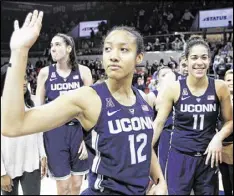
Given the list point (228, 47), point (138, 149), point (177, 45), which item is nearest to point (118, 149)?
point (138, 149)

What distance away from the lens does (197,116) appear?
9.75 feet

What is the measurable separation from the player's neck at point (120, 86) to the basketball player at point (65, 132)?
1.76 m

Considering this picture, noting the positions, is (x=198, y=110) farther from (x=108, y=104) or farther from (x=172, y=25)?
(x=172, y=25)

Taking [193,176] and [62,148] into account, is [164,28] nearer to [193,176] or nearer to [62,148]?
[62,148]

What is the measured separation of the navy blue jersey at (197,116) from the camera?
9.73ft

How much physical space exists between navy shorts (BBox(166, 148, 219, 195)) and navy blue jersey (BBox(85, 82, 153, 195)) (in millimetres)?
1258

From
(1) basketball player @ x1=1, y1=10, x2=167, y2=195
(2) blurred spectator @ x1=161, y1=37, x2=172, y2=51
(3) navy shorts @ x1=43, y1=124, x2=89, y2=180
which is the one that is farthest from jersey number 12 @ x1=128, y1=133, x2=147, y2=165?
(2) blurred spectator @ x1=161, y1=37, x2=172, y2=51

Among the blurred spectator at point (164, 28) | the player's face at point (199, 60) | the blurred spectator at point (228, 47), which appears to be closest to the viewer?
the player's face at point (199, 60)

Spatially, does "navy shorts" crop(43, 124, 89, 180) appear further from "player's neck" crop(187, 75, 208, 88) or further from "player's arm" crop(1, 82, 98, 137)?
"player's arm" crop(1, 82, 98, 137)

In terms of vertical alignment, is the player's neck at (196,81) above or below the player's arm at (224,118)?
above

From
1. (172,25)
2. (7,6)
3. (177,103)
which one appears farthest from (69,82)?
(7,6)

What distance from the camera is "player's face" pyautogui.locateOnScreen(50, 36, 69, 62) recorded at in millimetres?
3475

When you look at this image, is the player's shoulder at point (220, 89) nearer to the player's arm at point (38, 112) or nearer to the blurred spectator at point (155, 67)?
the player's arm at point (38, 112)

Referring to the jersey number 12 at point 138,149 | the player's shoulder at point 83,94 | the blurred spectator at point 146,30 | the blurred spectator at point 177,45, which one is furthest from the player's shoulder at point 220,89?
the blurred spectator at point 146,30
